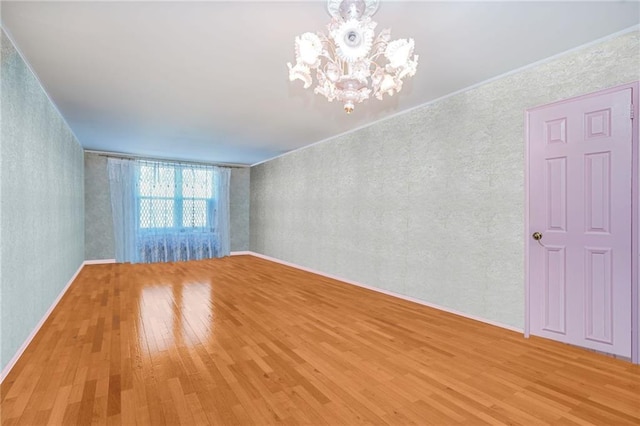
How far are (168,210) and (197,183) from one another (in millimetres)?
960

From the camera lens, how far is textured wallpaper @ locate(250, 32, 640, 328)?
9.35 ft

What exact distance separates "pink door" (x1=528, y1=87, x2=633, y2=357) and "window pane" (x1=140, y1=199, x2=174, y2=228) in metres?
7.19

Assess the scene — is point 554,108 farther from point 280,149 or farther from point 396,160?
point 280,149

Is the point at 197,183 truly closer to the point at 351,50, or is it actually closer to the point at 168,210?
the point at 168,210

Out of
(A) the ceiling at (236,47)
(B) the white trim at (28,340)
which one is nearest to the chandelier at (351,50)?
(A) the ceiling at (236,47)

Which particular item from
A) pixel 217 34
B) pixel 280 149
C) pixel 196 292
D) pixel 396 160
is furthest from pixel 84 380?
pixel 280 149

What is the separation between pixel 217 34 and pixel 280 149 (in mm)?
4262

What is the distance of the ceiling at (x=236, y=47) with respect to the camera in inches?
81.1

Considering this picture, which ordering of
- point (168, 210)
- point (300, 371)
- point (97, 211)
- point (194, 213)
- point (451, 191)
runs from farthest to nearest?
1. point (194, 213)
2. point (168, 210)
3. point (97, 211)
4. point (451, 191)
5. point (300, 371)

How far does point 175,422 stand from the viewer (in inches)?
65.7

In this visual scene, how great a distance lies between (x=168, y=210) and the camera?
730 cm

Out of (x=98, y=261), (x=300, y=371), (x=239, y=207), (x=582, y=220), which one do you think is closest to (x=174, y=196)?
(x=239, y=207)

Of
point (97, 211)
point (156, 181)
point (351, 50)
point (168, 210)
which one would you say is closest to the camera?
point (351, 50)

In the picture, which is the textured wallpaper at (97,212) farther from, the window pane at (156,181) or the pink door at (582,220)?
the pink door at (582,220)
